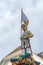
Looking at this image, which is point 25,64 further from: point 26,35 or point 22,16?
point 22,16

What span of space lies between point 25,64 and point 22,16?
13.3 ft

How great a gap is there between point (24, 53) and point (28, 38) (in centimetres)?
114

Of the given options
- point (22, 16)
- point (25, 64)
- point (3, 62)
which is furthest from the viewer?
point (3, 62)

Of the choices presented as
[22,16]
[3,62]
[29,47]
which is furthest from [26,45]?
[3,62]

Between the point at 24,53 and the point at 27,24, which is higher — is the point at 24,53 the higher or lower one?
the lower one

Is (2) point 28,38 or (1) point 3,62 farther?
(1) point 3,62

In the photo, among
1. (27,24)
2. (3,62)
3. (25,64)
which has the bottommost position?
(25,64)

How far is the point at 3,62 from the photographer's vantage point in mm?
33562

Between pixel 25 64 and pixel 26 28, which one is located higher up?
pixel 26 28

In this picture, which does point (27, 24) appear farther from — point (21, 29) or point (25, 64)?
point (25, 64)

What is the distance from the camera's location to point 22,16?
2434 cm

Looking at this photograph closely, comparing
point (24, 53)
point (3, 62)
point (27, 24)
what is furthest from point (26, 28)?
point (3, 62)

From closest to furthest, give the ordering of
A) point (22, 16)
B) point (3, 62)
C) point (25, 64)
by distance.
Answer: point (25, 64) < point (22, 16) < point (3, 62)

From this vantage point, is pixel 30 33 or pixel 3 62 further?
pixel 3 62
